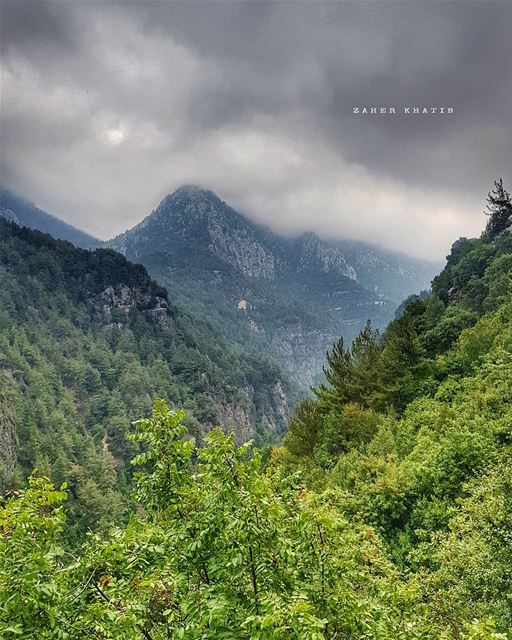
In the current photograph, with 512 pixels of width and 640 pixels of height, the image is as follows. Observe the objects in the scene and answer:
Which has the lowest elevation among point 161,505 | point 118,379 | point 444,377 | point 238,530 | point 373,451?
point 118,379

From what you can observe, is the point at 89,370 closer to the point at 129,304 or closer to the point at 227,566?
the point at 129,304

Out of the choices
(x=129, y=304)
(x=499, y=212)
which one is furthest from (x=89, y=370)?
(x=499, y=212)

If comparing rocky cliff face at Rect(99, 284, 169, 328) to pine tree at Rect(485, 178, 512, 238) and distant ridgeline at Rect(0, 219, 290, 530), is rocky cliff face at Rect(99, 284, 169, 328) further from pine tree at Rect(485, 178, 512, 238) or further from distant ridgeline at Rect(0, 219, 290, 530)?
pine tree at Rect(485, 178, 512, 238)

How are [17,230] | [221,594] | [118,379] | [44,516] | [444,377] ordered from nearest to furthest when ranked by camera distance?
[221,594], [44,516], [444,377], [118,379], [17,230]

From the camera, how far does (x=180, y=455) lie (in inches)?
267

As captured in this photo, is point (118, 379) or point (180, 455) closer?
point (180, 455)

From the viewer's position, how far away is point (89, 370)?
138 m

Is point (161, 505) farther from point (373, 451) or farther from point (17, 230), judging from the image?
point (17, 230)

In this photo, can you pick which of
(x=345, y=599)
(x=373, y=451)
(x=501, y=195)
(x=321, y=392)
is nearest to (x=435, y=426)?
(x=373, y=451)

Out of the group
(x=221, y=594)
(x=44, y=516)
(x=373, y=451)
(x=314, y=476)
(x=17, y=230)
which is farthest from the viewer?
(x=17, y=230)

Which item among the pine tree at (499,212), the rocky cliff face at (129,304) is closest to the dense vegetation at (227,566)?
the pine tree at (499,212)

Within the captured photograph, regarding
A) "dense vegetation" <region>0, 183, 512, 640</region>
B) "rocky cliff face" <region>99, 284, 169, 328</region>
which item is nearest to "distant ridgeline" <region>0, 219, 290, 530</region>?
"rocky cliff face" <region>99, 284, 169, 328</region>

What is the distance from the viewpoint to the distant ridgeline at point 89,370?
89562mm

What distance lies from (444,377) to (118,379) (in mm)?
126194
